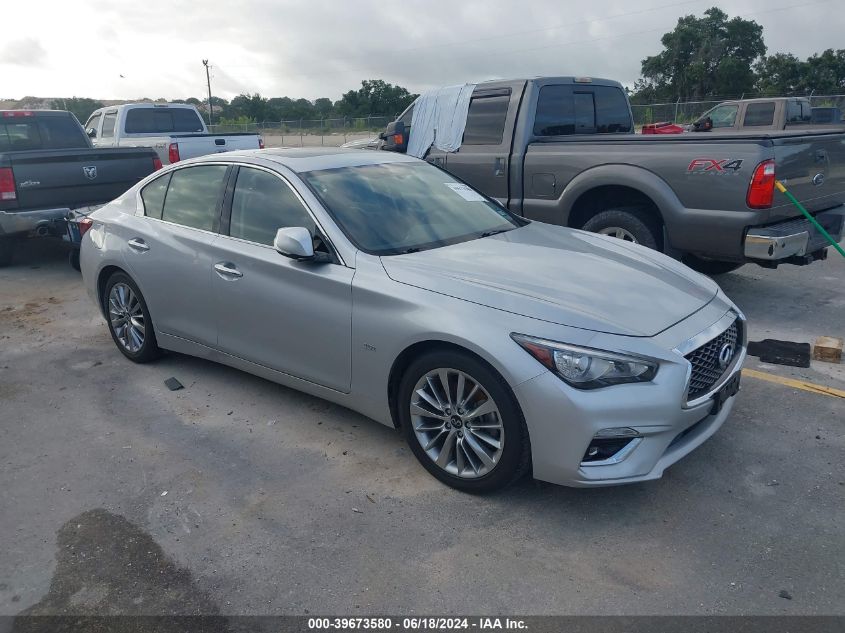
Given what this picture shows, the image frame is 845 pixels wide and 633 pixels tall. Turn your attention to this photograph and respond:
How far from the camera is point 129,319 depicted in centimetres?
533

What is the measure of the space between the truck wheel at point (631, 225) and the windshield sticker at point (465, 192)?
1715 mm

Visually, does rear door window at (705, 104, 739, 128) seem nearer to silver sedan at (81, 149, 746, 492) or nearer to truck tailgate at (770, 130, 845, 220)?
truck tailgate at (770, 130, 845, 220)

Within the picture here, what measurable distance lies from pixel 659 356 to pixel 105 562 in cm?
261

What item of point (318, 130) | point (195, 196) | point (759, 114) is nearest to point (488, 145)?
point (195, 196)

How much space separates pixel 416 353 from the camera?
355 cm

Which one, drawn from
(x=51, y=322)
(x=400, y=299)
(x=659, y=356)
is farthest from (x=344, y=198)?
(x=51, y=322)

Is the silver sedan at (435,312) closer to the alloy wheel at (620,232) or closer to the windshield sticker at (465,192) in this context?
the windshield sticker at (465,192)

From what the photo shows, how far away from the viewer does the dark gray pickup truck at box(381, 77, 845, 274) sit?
5551 mm

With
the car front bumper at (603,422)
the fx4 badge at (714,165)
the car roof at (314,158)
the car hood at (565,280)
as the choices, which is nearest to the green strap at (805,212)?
the fx4 badge at (714,165)

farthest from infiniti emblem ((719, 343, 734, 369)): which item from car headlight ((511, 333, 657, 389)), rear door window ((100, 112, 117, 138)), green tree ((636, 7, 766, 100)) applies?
green tree ((636, 7, 766, 100))

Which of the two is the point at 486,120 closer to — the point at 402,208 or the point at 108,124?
the point at 402,208

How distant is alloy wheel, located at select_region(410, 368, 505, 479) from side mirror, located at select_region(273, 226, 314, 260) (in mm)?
964

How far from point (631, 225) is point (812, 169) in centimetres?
151

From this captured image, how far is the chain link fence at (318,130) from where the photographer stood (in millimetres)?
41938
